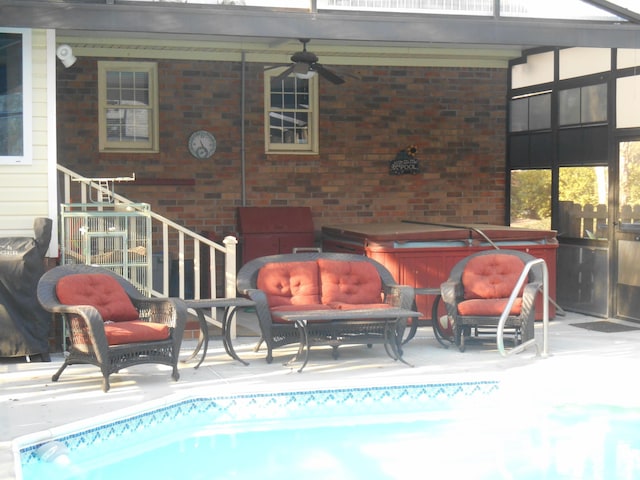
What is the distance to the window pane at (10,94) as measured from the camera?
27.8ft

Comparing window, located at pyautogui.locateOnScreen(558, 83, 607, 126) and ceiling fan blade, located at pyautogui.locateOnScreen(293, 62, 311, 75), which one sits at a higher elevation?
ceiling fan blade, located at pyautogui.locateOnScreen(293, 62, 311, 75)

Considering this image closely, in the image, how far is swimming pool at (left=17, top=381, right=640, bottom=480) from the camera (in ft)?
19.4

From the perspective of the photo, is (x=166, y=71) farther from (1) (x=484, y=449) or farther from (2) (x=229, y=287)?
(1) (x=484, y=449)

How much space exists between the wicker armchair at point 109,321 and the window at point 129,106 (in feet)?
14.0

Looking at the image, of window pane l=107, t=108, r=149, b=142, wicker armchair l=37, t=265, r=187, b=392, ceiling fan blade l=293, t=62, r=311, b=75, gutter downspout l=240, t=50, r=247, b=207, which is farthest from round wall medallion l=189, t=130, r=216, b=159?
wicker armchair l=37, t=265, r=187, b=392

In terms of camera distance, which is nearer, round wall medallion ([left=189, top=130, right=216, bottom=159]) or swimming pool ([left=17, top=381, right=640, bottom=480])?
swimming pool ([left=17, top=381, right=640, bottom=480])

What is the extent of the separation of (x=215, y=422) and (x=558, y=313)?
5.70 m

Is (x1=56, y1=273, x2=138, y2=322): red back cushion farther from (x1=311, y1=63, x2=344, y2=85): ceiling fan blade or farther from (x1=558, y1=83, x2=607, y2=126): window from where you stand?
(x1=558, y1=83, x2=607, y2=126): window

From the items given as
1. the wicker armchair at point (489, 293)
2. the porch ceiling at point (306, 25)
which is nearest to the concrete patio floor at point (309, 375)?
the wicker armchair at point (489, 293)

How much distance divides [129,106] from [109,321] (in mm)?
4872

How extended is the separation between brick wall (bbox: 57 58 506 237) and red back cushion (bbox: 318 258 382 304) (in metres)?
3.51

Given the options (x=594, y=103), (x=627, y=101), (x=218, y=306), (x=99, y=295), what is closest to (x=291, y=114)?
(x=594, y=103)

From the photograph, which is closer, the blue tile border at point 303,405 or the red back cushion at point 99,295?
the blue tile border at point 303,405

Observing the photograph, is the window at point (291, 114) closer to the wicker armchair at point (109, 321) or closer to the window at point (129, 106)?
the window at point (129, 106)
